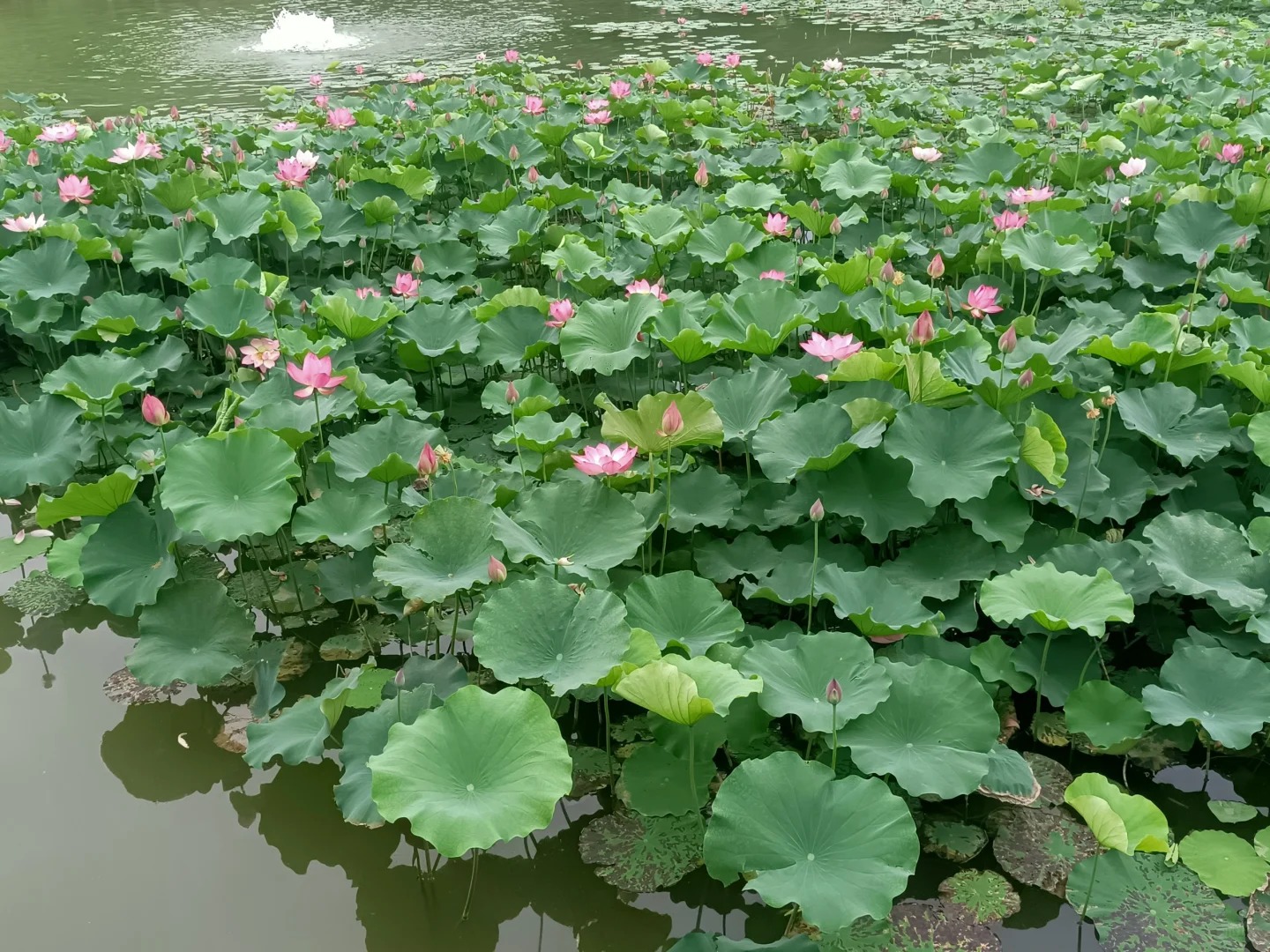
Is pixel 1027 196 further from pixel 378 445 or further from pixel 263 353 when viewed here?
pixel 263 353

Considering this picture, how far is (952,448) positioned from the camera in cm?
228

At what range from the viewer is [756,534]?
2.41m

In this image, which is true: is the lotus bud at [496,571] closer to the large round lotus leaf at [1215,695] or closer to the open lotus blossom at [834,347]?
the open lotus blossom at [834,347]

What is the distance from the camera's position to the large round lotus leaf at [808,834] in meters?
1.48

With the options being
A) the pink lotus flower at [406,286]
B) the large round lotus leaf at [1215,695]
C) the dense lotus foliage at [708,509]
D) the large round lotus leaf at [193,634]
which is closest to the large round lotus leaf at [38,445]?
A: the dense lotus foliage at [708,509]

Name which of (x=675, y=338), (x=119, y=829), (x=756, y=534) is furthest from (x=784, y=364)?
(x=119, y=829)

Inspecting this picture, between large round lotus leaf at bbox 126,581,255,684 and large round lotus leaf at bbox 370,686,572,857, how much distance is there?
2.36ft

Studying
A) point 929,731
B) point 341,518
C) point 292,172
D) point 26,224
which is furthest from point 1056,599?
point 26,224

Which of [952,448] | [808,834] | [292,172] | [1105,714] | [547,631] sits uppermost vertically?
[292,172]

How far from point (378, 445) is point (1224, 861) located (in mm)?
1951

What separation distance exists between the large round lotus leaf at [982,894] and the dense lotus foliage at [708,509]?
0.4 inches

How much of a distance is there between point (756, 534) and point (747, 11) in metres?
9.63

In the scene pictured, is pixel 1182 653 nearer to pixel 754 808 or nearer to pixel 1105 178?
pixel 754 808

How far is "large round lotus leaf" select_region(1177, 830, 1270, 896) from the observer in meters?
1.67
